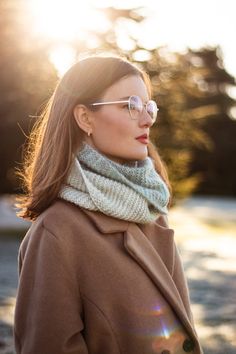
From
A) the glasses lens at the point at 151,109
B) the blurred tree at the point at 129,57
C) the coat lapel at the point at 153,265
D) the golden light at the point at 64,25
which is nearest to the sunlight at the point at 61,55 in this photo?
the golden light at the point at 64,25

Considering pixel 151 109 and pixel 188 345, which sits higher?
pixel 151 109

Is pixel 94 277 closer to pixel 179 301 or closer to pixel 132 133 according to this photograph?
pixel 179 301

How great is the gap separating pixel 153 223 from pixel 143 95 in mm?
491

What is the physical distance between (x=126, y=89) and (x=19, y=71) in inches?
461

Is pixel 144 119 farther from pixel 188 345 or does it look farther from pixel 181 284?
pixel 188 345

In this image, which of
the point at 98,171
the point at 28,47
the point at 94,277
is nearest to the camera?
the point at 94,277

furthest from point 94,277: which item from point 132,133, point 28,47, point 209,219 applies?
point 209,219

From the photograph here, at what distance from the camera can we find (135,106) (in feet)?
6.68

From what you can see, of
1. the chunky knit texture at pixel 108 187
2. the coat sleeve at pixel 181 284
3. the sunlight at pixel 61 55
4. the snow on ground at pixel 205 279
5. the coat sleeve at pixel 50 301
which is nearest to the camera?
the coat sleeve at pixel 50 301

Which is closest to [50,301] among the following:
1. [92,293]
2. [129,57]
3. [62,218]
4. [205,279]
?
[92,293]

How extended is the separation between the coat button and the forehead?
843mm

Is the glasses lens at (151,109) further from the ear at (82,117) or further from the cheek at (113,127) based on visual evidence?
the ear at (82,117)

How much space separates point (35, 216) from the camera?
7.04 feet

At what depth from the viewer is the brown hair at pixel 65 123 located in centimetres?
204
